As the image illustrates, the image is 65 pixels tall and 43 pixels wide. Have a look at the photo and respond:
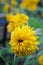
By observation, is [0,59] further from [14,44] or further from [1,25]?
[1,25]

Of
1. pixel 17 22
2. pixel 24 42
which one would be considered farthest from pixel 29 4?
pixel 24 42

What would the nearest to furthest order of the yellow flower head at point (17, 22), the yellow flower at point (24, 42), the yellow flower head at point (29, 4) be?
the yellow flower at point (24, 42) < the yellow flower head at point (17, 22) < the yellow flower head at point (29, 4)

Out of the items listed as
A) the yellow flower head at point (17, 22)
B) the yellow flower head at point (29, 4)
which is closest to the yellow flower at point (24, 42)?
the yellow flower head at point (17, 22)

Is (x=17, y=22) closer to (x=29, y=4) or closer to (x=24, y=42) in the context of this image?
(x=24, y=42)

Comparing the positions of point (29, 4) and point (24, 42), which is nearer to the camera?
point (24, 42)

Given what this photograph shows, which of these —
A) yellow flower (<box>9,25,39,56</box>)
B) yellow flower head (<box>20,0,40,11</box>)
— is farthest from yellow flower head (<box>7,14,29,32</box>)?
yellow flower head (<box>20,0,40,11</box>)

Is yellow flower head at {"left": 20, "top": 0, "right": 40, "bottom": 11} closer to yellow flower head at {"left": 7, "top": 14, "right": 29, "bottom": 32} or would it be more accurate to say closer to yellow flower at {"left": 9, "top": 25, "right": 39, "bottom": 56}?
yellow flower head at {"left": 7, "top": 14, "right": 29, "bottom": 32}

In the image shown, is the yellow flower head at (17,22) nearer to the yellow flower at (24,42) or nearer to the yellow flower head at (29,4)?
the yellow flower at (24,42)

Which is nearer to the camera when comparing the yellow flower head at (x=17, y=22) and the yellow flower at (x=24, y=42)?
the yellow flower at (x=24, y=42)
